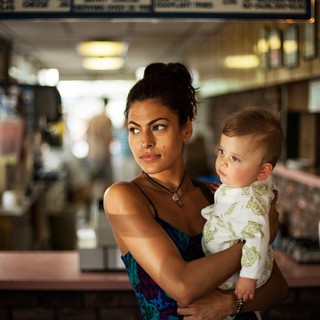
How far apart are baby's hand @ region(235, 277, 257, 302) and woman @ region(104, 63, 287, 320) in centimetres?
4

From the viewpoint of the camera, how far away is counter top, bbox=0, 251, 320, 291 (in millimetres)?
3355

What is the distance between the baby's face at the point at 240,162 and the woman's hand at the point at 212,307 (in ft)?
1.20

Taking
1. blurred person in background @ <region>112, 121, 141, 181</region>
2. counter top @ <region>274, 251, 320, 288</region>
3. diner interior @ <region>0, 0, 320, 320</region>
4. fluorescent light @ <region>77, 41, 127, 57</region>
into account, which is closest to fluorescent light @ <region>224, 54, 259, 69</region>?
diner interior @ <region>0, 0, 320, 320</region>

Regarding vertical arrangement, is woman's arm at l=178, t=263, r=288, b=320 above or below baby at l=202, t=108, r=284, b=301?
below

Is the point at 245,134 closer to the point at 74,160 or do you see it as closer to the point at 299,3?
the point at 299,3

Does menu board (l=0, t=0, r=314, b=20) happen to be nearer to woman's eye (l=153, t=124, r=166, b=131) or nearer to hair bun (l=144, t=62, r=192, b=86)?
hair bun (l=144, t=62, r=192, b=86)

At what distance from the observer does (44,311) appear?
3.44 m

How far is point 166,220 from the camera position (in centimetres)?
196

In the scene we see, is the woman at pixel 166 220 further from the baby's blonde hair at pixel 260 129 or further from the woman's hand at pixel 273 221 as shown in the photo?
the baby's blonde hair at pixel 260 129

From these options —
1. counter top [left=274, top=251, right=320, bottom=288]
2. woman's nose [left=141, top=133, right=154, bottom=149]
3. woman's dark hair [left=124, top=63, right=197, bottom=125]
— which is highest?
woman's dark hair [left=124, top=63, right=197, bottom=125]

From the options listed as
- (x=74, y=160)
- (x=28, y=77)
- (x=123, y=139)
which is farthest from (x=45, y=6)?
(x=123, y=139)

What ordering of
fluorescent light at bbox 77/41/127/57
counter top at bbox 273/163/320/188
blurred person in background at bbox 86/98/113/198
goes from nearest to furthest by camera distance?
counter top at bbox 273/163/320/188 → fluorescent light at bbox 77/41/127/57 → blurred person in background at bbox 86/98/113/198

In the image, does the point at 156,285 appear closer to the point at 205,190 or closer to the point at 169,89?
the point at 205,190

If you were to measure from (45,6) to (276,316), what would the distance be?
221 centimetres
